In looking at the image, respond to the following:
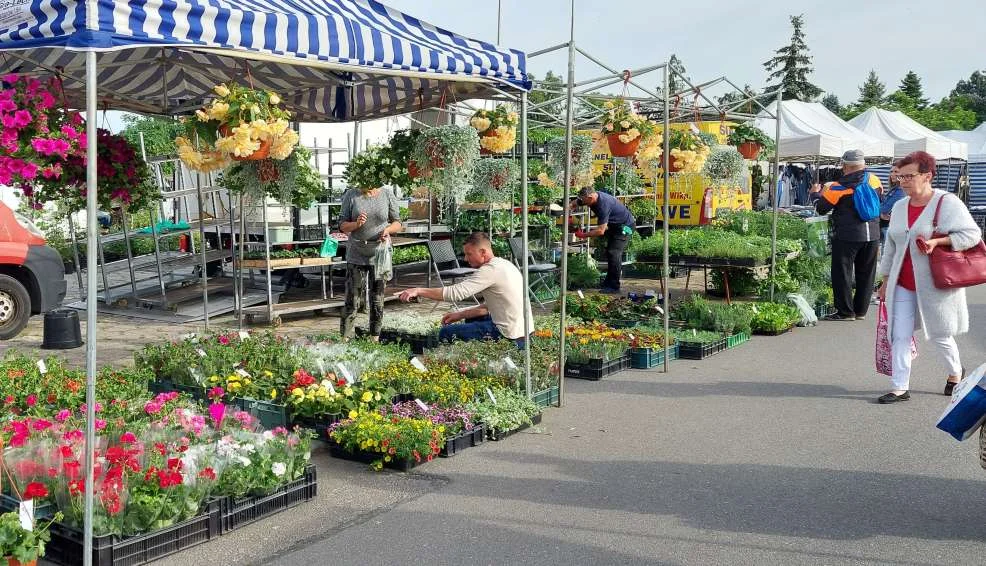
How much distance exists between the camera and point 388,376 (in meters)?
6.82

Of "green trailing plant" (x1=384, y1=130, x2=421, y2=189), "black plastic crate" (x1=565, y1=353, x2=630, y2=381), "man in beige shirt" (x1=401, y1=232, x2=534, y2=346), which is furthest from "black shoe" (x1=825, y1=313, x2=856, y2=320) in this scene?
"green trailing plant" (x1=384, y1=130, x2=421, y2=189)

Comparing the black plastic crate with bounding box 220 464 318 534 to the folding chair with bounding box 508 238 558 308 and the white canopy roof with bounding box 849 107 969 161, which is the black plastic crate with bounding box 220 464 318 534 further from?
the white canopy roof with bounding box 849 107 969 161

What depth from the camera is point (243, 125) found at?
19.5ft

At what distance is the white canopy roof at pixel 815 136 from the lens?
2084 centimetres

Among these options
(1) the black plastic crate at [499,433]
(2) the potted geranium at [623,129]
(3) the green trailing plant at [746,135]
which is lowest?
(1) the black plastic crate at [499,433]

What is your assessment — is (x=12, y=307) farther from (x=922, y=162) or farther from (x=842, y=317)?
(x=842, y=317)

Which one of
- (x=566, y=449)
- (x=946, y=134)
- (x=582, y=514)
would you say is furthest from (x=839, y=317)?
(x=946, y=134)

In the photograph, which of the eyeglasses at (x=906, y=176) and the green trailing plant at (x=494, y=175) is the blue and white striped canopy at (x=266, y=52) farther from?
the green trailing plant at (x=494, y=175)

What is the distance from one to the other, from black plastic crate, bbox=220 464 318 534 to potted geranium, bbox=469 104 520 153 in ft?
13.7

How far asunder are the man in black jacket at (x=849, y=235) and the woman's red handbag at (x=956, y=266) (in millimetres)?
4619

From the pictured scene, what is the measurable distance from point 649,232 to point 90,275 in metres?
15.7

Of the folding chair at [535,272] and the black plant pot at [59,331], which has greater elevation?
the folding chair at [535,272]

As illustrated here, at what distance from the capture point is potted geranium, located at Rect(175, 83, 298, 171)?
235 inches

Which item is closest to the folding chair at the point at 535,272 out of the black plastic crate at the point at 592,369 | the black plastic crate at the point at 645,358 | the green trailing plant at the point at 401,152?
the black plastic crate at the point at 645,358
